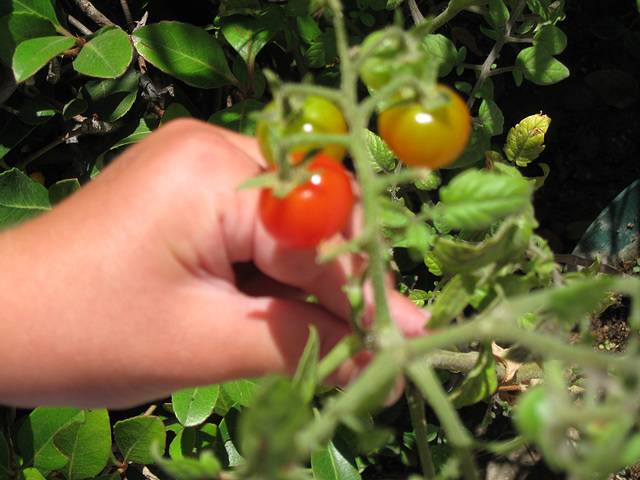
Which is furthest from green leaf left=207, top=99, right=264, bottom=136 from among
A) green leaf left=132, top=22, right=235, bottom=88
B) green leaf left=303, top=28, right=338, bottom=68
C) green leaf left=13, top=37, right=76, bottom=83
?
green leaf left=13, top=37, right=76, bottom=83

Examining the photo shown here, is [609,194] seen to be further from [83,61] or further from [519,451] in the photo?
[83,61]

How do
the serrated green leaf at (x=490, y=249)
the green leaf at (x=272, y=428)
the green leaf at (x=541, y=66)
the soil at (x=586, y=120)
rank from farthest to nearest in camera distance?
1. the soil at (x=586, y=120)
2. the green leaf at (x=541, y=66)
3. the serrated green leaf at (x=490, y=249)
4. the green leaf at (x=272, y=428)

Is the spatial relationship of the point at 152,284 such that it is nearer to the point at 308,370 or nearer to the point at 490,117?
the point at 308,370

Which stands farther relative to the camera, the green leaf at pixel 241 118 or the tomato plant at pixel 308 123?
the green leaf at pixel 241 118

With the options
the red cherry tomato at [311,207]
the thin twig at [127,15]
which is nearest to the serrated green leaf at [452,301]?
the red cherry tomato at [311,207]

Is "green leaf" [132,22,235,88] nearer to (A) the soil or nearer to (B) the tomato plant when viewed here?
(B) the tomato plant

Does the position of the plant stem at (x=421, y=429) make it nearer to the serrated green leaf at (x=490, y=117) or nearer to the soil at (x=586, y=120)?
the serrated green leaf at (x=490, y=117)

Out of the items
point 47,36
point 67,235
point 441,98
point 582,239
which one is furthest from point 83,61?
point 582,239

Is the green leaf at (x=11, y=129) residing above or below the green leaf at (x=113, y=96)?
below
